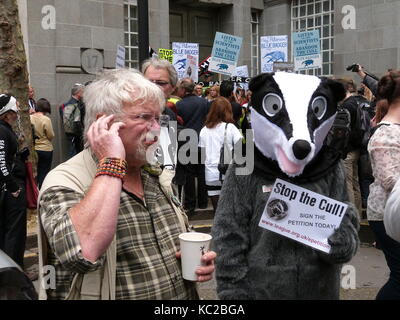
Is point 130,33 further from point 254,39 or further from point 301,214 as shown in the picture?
point 301,214

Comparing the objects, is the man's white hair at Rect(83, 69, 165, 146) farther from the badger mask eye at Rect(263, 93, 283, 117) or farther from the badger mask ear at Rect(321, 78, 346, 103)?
the badger mask ear at Rect(321, 78, 346, 103)

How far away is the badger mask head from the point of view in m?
2.20

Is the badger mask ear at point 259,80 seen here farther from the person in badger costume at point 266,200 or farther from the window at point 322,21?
the window at point 322,21

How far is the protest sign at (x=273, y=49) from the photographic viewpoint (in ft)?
37.5

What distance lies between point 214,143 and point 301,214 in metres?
4.23

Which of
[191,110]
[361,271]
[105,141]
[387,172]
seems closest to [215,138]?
[191,110]

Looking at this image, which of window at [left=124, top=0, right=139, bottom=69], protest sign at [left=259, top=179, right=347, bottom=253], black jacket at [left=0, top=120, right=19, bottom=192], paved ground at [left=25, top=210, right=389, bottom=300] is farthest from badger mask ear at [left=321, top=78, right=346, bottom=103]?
window at [left=124, top=0, right=139, bottom=69]

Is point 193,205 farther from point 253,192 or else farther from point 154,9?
point 154,9

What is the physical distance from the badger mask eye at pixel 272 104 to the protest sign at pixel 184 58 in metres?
8.64

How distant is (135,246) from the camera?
6.48 feet

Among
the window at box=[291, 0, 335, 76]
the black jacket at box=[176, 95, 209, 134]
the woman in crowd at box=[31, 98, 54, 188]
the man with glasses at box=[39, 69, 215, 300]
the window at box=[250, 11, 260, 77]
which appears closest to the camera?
the man with glasses at box=[39, 69, 215, 300]

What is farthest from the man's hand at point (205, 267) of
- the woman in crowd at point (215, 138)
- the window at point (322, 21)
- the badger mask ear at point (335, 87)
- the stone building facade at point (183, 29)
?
the window at point (322, 21)

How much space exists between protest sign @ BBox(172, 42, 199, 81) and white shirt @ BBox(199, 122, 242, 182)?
4.67m
